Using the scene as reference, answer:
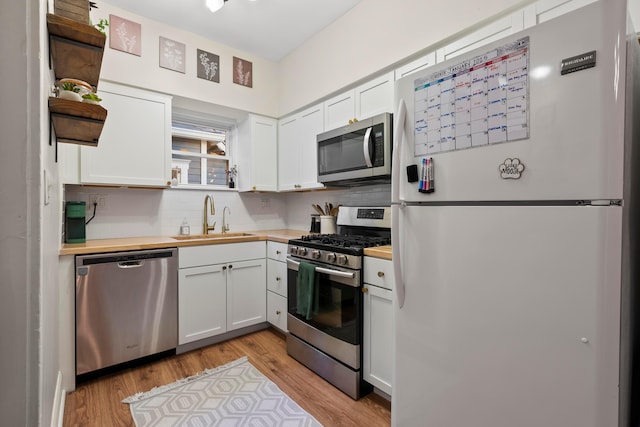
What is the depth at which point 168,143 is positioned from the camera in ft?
8.81

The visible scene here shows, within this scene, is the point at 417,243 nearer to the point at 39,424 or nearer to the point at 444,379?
the point at 444,379

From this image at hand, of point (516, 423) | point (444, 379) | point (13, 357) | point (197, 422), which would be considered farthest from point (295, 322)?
point (13, 357)

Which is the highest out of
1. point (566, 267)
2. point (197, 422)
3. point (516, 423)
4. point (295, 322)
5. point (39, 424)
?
point (566, 267)

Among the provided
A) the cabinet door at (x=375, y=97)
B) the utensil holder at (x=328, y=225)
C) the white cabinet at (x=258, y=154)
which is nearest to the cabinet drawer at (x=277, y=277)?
the utensil holder at (x=328, y=225)

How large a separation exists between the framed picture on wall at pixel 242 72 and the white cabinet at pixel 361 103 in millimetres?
1041

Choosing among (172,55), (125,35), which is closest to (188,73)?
(172,55)

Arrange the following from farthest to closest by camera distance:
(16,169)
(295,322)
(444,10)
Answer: (295,322) → (444,10) → (16,169)

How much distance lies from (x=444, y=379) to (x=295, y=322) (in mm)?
1358

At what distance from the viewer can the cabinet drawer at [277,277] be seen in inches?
106

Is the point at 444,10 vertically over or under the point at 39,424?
over

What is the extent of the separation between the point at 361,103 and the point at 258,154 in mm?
1330

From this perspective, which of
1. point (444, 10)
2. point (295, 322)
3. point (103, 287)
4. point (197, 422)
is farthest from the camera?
point (295, 322)

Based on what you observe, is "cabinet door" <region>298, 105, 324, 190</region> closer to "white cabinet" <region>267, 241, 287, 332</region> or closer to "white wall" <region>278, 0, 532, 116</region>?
"white wall" <region>278, 0, 532, 116</region>

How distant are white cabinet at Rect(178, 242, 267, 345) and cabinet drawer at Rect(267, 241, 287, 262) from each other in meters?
0.07
